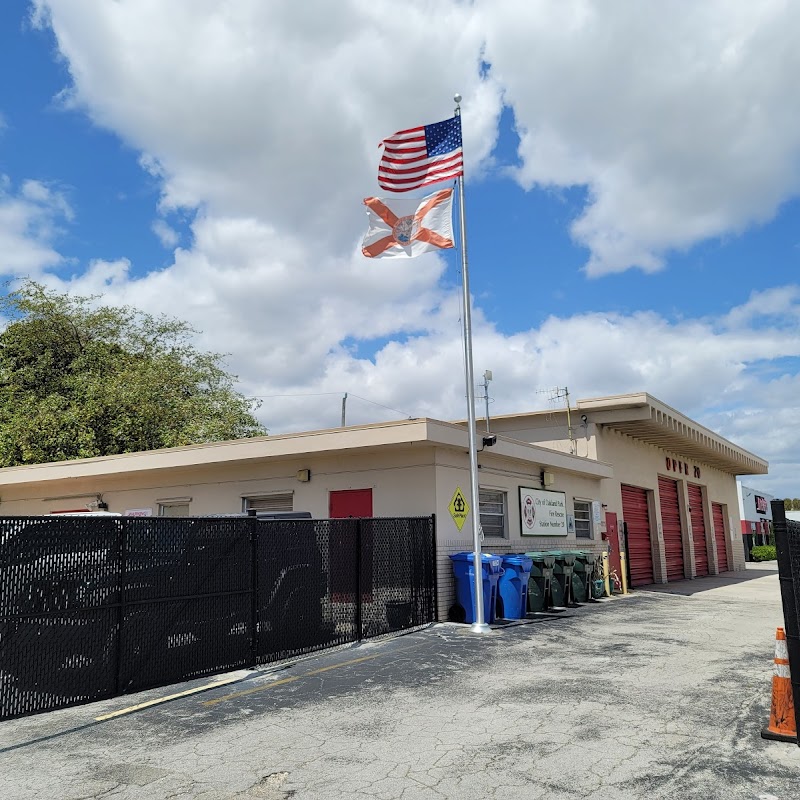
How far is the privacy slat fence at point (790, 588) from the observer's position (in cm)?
517

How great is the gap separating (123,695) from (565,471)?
13.0m

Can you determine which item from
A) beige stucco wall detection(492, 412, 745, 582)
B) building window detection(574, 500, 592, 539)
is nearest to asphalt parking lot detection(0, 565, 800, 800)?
building window detection(574, 500, 592, 539)

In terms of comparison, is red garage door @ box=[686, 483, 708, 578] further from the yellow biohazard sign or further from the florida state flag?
the florida state flag

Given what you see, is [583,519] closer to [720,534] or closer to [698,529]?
[698,529]

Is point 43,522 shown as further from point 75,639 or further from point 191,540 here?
point 191,540

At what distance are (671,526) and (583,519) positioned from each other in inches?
340

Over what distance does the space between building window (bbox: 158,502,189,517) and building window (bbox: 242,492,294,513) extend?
1.82 meters

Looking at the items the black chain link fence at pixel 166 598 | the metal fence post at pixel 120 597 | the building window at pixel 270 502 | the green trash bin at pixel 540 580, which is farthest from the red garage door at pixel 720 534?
the metal fence post at pixel 120 597

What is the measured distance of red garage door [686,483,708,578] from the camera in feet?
93.1

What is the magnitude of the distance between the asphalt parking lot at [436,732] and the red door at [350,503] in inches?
164

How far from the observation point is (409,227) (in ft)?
40.9

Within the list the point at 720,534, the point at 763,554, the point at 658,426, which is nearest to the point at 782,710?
the point at 658,426

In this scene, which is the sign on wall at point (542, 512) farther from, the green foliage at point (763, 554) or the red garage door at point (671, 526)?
the green foliage at point (763, 554)

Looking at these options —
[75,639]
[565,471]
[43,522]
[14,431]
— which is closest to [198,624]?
[75,639]
